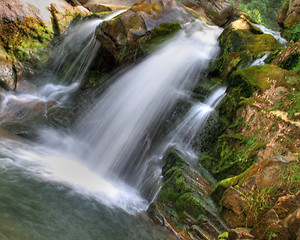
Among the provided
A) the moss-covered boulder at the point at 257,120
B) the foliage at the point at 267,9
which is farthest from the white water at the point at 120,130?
the foliage at the point at 267,9

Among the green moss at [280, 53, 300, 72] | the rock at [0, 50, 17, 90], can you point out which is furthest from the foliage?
the rock at [0, 50, 17, 90]

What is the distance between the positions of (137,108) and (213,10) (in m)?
13.2

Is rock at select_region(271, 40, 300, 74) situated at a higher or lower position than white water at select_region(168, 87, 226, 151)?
higher

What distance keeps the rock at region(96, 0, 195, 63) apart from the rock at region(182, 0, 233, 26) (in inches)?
331

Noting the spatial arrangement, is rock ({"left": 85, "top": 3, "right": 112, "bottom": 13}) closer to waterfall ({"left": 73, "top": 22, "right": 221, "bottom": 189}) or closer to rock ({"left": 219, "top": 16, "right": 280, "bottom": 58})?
waterfall ({"left": 73, "top": 22, "right": 221, "bottom": 189})

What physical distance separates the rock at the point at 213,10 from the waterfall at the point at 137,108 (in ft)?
27.7

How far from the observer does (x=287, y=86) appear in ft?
Answer: 17.3

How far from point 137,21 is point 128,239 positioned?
7.97 meters

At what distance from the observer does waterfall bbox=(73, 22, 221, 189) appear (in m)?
7.04

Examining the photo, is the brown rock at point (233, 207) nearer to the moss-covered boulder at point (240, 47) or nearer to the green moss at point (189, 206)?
the green moss at point (189, 206)

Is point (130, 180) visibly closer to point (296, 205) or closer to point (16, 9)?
point (296, 205)

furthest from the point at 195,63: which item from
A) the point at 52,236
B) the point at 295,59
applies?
the point at 52,236

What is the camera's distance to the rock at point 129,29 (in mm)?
8898

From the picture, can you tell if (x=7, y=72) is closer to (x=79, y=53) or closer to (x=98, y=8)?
(x=79, y=53)
